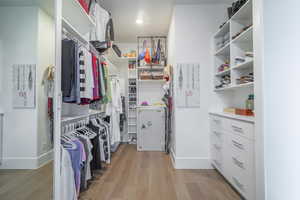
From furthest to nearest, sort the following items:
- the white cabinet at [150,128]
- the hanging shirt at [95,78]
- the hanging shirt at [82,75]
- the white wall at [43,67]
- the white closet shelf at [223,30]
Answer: the white cabinet at [150,128] < the white closet shelf at [223,30] < the hanging shirt at [95,78] < the hanging shirt at [82,75] < the white wall at [43,67]

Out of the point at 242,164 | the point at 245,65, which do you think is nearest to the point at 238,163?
the point at 242,164

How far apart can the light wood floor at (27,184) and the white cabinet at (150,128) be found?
8.18 feet

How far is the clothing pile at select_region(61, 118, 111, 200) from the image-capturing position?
62.2 inches

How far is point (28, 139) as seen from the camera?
1.25m

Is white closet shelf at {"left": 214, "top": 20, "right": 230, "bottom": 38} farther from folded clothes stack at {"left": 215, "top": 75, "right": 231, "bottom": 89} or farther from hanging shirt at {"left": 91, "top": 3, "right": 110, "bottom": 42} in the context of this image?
hanging shirt at {"left": 91, "top": 3, "right": 110, "bottom": 42}

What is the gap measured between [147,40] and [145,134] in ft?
8.12

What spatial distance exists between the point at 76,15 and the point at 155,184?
2.35 meters

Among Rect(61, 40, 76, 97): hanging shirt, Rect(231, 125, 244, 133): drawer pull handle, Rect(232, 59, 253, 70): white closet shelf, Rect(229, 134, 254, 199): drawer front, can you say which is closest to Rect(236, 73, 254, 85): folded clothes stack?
Rect(232, 59, 253, 70): white closet shelf

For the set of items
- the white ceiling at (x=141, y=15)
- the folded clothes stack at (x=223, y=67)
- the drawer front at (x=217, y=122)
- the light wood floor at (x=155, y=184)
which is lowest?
the light wood floor at (x=155, y=184)

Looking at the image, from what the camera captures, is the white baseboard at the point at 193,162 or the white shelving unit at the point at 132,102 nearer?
the white baseboard at the point at 193,162

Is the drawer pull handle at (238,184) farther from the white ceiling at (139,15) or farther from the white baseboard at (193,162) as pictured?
the white ceiling at (139,15)

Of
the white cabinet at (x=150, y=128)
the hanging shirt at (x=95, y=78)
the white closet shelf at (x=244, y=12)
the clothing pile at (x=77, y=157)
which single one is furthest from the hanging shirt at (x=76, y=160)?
the white closet shelf at (x=244, y=12)

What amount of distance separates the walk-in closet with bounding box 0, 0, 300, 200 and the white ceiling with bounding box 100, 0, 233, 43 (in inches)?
1.3

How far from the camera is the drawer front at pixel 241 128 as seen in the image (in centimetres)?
163
